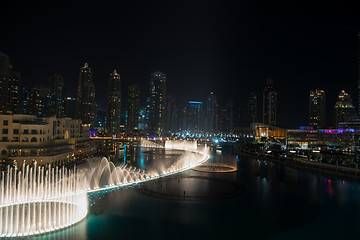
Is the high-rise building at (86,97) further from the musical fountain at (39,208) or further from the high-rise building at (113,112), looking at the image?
the musical fountain at (39,208)

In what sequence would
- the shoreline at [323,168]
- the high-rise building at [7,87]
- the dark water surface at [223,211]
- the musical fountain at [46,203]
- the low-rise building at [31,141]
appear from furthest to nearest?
the high-rise building at [7,87] < the low-rise building at [31,141] < the shoreline at [323,168] < the musical fountain at [46,203] < the dark water surface at [223,211]

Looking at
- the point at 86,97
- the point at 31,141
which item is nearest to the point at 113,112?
the point at 86,97

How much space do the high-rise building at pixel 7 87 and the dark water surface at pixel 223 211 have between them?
107227 mm

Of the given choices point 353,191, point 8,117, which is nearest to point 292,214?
point 353,191

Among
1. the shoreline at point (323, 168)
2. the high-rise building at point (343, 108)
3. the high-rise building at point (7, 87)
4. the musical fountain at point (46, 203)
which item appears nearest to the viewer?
the musical fountain at point (46, 203)

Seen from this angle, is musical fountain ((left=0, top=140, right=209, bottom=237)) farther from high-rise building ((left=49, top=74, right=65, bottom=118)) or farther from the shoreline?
high-rise building ((left=49, top=74, right=65, bottom=118))

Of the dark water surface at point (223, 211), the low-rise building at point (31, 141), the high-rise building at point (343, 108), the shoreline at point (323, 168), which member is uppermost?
the high-rise building at point (343, 108)

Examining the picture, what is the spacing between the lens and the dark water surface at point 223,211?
1975cm

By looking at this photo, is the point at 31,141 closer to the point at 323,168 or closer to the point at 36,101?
the point at 323,168

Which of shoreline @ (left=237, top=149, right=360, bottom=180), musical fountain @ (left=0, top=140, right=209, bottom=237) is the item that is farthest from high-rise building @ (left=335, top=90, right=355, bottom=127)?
musical fountain @ (left=0, top=140, right=209, bottom=237)

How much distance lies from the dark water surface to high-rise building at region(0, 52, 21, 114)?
107 m

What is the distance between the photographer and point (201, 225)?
21.0 meters

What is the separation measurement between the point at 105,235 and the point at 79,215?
4.58 meters

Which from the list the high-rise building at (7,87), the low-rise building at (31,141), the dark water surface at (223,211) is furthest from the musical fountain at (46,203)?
the high-rise building at (7,87)
